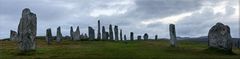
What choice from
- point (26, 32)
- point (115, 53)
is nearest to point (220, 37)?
→ point (115, 53)

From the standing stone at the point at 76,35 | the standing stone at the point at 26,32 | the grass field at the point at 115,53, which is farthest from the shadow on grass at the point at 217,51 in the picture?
the standing stone at the point at 76,35

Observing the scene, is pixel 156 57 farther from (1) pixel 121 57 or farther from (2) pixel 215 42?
(2) pixel 215 42

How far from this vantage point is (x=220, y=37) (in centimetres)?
7300

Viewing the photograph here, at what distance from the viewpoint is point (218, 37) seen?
2881 inches

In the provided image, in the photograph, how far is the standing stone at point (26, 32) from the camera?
67812 millimetres

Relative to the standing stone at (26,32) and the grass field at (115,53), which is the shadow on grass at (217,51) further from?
the standing stone at (26,32)

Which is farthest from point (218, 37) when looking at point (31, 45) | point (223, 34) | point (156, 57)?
point (31, 45)

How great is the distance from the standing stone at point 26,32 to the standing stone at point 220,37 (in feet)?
79.3

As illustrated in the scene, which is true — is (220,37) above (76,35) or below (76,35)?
below

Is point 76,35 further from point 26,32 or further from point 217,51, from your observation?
point 217,51

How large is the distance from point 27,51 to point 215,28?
25832 millimetres

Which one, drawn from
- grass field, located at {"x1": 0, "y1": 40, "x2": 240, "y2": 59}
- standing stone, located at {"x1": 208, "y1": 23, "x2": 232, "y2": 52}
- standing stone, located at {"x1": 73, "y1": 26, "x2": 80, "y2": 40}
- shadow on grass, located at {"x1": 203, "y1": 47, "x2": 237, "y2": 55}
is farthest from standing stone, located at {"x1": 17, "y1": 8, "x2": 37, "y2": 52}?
standing stone, located at {"x1": 73, "y1": 26, "x2": 80, "y2": 40}

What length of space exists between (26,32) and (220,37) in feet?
85.5

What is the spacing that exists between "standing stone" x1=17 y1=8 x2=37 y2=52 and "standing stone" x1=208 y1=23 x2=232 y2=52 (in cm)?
2418
